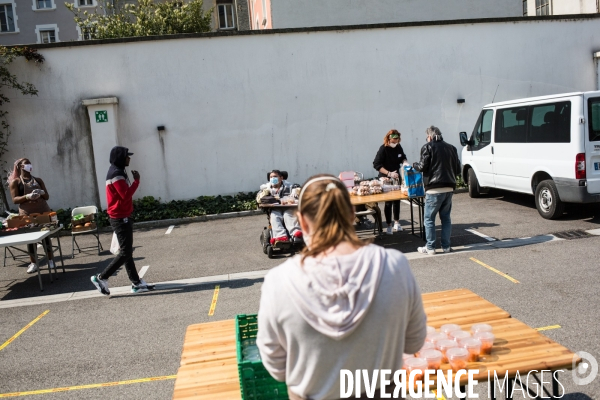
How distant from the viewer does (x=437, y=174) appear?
8.12 m

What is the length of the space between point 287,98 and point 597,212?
8247 millimetres

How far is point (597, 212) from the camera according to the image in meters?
10.6

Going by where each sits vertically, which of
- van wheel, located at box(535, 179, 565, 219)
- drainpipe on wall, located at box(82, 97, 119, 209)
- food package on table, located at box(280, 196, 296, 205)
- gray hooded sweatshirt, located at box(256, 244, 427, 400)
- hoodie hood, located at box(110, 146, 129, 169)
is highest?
drainpipe on wall, located at box(82, 97, 119, 209)

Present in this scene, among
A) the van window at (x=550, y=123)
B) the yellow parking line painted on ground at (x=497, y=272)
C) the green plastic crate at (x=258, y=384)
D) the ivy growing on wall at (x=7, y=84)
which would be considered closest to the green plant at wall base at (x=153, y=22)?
the ivy growing on wall at (x=7, y=84)

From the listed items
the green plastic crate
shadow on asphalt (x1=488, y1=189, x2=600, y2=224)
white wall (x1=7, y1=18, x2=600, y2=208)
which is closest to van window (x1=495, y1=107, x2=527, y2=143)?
shadow on asphalt (x1=488, y1=189, x2=600, y2=224)

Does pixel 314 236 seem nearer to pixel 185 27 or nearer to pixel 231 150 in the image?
pixel 231 150

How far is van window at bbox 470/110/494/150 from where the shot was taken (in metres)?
12.0

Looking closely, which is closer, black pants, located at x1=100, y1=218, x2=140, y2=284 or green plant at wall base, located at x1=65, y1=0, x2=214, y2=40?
black pants, located at x1=100, y1=218, x2=140, y2=284

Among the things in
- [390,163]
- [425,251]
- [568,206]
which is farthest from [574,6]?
[425,251]

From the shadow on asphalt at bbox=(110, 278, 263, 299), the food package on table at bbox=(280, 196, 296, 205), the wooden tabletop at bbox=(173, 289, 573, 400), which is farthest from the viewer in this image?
the food package on table at bbox=(280, 196, 296, 205)

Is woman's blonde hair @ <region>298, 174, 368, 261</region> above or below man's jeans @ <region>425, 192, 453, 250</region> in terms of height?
above

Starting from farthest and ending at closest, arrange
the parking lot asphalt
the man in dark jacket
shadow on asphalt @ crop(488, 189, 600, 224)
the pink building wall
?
the pink building wall < shadow on asphalt @ crop(488, 189, 600, 224) < the man in dark jacket < the parking lot asphalt

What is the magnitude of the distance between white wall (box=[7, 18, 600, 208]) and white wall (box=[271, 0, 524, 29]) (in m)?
6.74

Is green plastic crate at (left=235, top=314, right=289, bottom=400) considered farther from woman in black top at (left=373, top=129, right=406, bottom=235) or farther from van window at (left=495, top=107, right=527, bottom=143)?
van window at (left=495, top=107, right=527, bottom=143)
